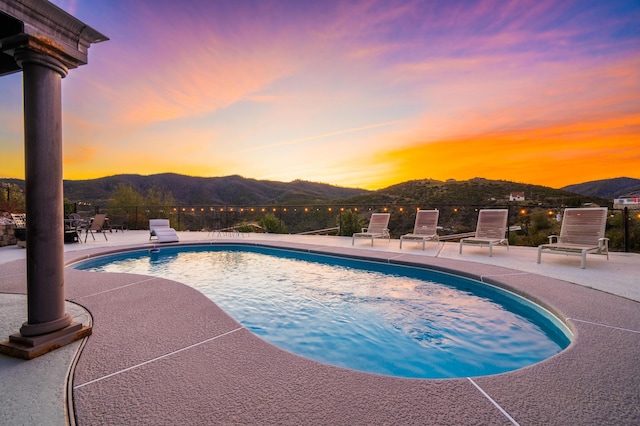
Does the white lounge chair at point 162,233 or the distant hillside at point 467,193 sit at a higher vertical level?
the distant hillside at point 467,193

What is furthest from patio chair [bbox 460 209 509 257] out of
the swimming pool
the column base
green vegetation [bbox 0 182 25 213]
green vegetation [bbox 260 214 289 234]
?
green vegetation [bbox 0 182 25 213]

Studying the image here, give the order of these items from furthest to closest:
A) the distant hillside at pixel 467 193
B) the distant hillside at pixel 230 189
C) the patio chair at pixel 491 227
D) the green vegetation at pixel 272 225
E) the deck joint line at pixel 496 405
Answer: the distant hillside at pixel 230 189 → the distant hillside at pixel 467 193 → the green vegetation at pixel 272 225 → the patio chair at pixel 491 227 → the deck joint line at pixel 496 405

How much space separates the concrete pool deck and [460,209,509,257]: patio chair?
3.87 m

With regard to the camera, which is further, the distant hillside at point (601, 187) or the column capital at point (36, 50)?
the distant hillside at point (601, 187)

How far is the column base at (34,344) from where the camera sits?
2.04 metres

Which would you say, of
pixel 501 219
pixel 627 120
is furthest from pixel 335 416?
pixel 627 120

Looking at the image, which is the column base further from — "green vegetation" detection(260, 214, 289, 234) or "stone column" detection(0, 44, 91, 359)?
"green vegetation" detection(260, 214, 289, 234)

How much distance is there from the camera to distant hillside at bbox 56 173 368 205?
37750 mm

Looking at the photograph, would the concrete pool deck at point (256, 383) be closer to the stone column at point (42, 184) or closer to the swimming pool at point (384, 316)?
the stone column at point (42, 184)

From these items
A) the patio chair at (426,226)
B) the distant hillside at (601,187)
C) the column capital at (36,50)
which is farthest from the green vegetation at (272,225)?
the distant hillside at (601,187)

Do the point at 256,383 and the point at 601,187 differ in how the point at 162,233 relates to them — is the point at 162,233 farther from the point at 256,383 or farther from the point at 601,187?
the point at 601,187

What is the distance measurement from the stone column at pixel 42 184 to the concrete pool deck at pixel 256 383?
33cm

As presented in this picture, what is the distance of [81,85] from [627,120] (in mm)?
16397

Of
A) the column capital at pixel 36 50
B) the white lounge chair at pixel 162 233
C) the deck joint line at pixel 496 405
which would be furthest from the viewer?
the white lounge chair at pixel 162 233
